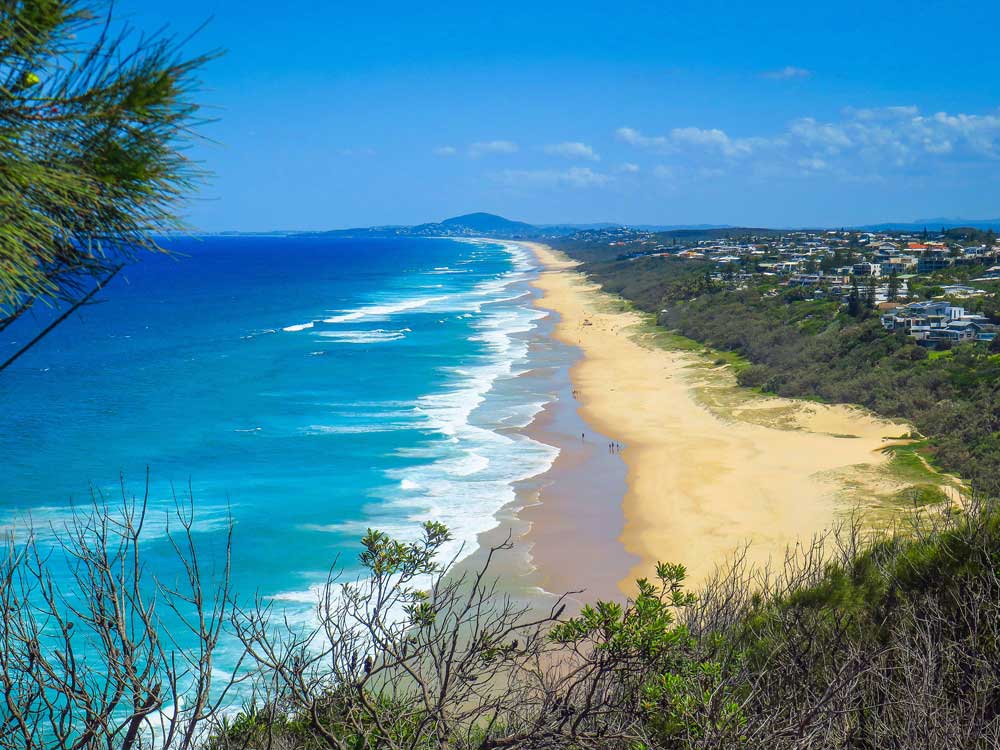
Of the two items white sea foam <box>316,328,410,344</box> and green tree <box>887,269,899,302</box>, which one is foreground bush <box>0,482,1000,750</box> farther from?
white sea foam <box>316,328,410,344</box>

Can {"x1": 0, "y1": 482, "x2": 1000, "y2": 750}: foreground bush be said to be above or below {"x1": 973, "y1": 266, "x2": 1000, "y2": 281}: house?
below

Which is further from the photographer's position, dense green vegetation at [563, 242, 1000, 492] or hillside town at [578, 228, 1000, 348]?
hillside town at [578, 228, 1000, 348]

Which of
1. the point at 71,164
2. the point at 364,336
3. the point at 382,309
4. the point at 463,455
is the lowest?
the point at 463,455

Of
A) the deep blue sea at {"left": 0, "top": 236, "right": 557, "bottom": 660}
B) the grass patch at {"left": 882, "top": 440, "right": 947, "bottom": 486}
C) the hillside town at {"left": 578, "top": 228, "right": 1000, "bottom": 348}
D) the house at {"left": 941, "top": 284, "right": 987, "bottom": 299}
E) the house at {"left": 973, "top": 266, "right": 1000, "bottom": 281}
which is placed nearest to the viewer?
Answer: the deep blue sea at {"left": 0, "top": 236, "right": 557, "bottom": 660}

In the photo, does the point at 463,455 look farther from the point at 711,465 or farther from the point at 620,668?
the point at 620,668

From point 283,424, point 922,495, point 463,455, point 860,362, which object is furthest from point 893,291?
point 283,424

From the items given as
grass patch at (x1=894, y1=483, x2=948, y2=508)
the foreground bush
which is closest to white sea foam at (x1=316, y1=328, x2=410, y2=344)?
grass patch at (x1=894, y1=483, x2=948, y2=508)

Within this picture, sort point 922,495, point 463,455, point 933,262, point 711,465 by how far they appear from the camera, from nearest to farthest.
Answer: point 922,495 < point 711,465 < point 463,455 < point 933,262

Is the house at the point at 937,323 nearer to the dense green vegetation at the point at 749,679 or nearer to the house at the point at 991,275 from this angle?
the house at the point at 991,275
